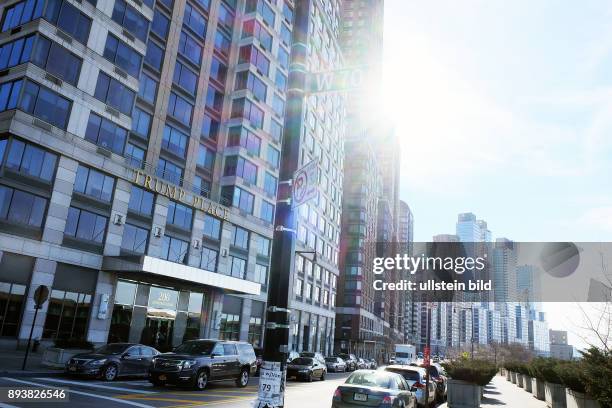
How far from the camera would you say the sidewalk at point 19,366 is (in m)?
17.6

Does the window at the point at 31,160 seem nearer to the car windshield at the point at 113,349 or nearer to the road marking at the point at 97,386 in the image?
the car windshield at the point at 113,349

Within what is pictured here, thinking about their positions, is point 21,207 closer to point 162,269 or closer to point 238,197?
point 162,269

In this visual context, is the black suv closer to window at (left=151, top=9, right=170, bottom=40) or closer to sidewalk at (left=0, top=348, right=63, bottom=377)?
sidewalk at (left=0, top=348, right=63, bottom=377)

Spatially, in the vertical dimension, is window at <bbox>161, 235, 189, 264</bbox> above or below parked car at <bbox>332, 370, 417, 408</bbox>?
above

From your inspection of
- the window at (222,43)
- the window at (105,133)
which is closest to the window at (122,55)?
the window at (105,133)

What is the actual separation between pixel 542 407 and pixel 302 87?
19583 millimetres

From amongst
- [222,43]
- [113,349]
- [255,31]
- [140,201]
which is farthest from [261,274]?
[113,349]

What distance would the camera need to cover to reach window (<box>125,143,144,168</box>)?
3488cm

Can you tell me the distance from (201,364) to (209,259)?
80.2 ft

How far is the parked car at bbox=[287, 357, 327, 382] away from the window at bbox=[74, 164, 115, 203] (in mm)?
16318

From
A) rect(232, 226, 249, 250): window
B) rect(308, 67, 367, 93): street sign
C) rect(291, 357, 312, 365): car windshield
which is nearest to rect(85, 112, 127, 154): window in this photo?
rect(232, 226, 249, 250): window

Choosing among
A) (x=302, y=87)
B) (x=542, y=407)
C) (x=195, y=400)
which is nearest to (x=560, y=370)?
(x=542, y=407)

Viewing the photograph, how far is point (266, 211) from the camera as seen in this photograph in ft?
163

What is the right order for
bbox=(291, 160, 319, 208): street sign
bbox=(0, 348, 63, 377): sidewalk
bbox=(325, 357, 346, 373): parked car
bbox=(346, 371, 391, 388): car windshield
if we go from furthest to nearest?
bbox=(325, 357, 346, 373): parked car, bbox=(0, 348, 63, 377): sidewalk, bbox=(346, 371, 391, 388): car windshield, bbox=(291, 160, 319, 208): street sign
